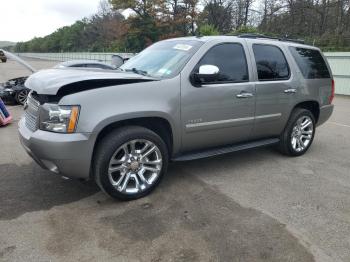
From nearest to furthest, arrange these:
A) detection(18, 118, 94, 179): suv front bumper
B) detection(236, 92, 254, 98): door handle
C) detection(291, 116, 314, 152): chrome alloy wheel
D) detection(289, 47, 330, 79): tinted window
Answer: detection(18, 118, 94, 179): suv front bumper → detection(236, 92, 254, 98): door handle → detection(289, 47, 330, 79): tinted window → detection(291, 116, 314, 152): chrome alloy wheel

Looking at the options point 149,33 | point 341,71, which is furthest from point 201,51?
point 149,33

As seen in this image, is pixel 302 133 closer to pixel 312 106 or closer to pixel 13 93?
pixel 312 106

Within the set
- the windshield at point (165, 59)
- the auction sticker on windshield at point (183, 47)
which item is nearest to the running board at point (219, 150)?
the windshield at point (165, 59)

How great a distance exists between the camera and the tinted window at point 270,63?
491cm

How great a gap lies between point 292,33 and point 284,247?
31855 mm

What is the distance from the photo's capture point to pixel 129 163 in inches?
152

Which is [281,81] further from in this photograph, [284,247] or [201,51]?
[284,247]

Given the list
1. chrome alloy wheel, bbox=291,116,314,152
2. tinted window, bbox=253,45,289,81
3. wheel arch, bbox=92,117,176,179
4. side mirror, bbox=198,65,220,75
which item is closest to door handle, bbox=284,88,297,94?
tinted window, bbox=253,45,289,81

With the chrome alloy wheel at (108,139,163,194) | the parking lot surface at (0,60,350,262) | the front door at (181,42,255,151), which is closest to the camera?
the parking lot surface at (0,60,350,262)

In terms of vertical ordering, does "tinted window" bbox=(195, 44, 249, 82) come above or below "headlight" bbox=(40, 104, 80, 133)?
above

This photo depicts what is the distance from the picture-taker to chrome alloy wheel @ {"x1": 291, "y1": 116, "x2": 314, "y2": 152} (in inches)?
223

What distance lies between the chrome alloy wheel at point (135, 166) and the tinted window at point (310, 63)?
9.78 feet

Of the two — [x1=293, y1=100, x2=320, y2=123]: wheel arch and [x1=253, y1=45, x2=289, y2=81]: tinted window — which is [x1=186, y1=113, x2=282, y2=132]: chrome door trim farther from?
[x1=293, y1=100, x2=320, y2=123]: wheel arch

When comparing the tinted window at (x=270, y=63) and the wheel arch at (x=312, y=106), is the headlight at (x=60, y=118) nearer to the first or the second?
the tinted window at (x=270, y=63)
